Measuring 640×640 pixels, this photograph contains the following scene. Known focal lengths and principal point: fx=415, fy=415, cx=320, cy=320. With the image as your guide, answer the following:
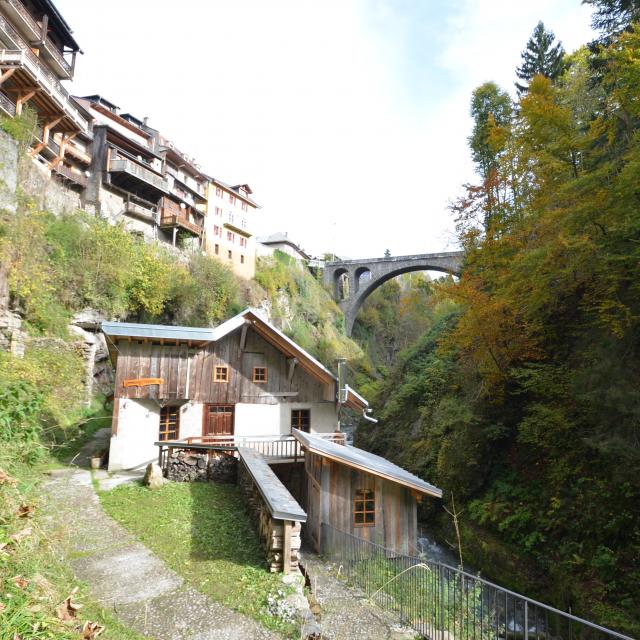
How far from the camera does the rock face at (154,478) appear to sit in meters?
11.1

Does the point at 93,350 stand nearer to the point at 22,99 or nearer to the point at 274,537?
the point at 22,99

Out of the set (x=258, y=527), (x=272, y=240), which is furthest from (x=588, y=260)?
(x=272, y=240)

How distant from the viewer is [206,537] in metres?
8.18

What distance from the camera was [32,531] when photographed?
15.6 feet

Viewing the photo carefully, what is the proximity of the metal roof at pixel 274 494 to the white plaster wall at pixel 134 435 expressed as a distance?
183 inches

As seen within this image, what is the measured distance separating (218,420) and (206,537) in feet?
23.9

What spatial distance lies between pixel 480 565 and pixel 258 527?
7357 mm

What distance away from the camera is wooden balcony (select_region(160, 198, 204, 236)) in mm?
33516

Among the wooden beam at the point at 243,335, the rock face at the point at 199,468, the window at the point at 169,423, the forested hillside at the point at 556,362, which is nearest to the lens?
the forested hillside at the point at 556,362

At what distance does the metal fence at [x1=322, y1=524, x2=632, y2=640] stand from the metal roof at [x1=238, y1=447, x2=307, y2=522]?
5.93ft

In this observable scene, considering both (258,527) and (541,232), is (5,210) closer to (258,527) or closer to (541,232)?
(258,527)

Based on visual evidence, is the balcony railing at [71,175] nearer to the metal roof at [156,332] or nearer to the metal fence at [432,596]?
the metal roof at [156,332]

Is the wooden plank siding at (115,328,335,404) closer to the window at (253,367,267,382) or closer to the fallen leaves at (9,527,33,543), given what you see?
the window at (253,367,267,382)

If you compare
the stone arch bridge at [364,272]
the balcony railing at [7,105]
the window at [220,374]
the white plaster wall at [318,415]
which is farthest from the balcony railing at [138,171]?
the stone arch bridge at [364,272]
